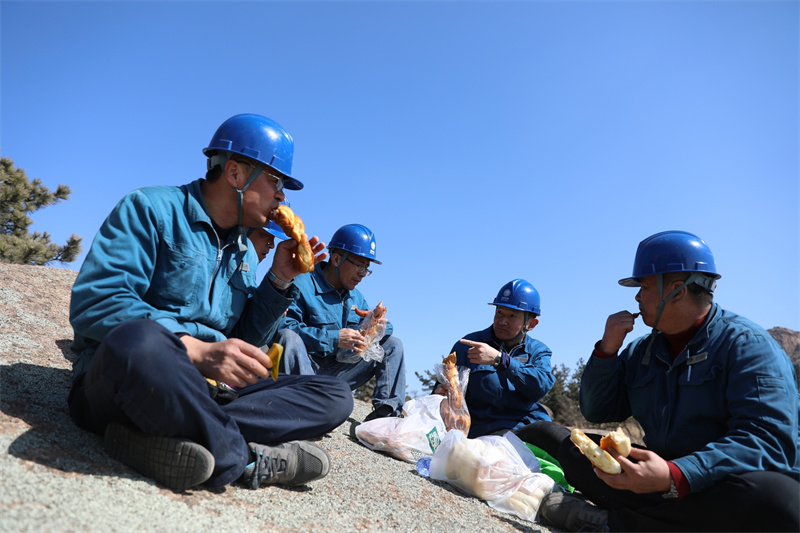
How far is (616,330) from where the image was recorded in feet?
12.8

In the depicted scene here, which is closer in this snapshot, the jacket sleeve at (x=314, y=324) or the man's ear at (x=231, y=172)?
the man's ear at (x=231, y=172)

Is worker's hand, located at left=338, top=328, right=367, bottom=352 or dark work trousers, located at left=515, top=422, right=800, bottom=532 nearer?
dark work trousers, located at left=515, top=422, right=800, bottom=532

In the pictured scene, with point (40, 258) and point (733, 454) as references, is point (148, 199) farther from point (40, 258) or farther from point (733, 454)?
point (40, 258)

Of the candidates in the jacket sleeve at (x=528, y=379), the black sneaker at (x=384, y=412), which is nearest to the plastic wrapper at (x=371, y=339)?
the black sneaker at (x=384, y=412)

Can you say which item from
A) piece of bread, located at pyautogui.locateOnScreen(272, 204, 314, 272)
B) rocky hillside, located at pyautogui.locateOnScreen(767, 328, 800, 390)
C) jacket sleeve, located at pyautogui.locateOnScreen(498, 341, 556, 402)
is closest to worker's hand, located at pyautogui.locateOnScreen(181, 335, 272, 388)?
piece of bread, located at pyautogui.locateOnScreen(272, 204, 314, 272)

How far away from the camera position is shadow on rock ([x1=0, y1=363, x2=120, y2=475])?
2.47 m

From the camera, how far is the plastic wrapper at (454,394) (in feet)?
16.7

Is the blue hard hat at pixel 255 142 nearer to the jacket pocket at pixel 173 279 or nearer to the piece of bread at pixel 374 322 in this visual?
the jacket pocket at pixel 173 279

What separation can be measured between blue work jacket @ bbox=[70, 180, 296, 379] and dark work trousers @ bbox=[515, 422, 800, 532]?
7.81 feet

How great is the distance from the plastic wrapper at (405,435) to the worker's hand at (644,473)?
2208 mm

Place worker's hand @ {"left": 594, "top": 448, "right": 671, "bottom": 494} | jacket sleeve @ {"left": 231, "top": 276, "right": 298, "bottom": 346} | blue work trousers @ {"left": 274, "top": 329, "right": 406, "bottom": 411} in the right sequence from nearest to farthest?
worker's hand @ {"left": 594, "top": 448, "right": 671, "bottom": 494}
jacket sleeve @ {"left": 231, "top": 276, "right": 298, "bottom": 346}
blue work trousers @ {"left": 274, "top": 329, "right": 406, "bottom": 411}

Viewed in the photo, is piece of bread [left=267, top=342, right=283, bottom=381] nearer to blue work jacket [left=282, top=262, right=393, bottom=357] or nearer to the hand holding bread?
the hand holding bread

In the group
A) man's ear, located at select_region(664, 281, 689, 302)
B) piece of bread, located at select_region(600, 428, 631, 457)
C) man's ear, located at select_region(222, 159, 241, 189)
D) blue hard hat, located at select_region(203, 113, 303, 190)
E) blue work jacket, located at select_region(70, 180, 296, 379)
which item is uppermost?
blue hard hat, located at select_region(203, 113, 303, 190)

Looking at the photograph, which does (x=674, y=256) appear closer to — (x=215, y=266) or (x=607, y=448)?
(x=607, y=448)
